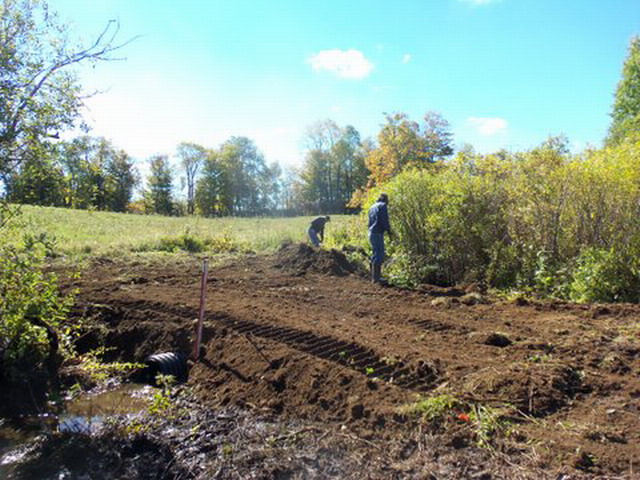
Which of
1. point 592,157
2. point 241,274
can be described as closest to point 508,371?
point 592,157

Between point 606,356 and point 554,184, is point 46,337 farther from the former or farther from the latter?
point 554,184

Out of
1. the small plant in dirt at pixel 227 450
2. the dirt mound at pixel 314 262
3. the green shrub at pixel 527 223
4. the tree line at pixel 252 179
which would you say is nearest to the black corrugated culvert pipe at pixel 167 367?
the small plant in dirt at pixel 227 450

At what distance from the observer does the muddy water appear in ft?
13.8

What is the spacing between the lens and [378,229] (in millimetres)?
9984

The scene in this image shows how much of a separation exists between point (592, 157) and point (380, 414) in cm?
708

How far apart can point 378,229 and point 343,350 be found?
4.99 metres

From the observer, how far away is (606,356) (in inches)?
192

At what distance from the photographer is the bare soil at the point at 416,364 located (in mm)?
3344

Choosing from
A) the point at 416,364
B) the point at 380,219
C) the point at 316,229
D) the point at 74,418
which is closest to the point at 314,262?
the point at 380,219

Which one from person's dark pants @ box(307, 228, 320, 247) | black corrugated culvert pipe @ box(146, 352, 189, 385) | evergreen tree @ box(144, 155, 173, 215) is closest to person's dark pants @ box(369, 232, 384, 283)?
person's dark pants @ box(307, 228, 320, 247)

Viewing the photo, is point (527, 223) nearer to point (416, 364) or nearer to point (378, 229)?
point (378, 229)

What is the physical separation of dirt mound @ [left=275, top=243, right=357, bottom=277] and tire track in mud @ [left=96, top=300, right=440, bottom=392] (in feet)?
14.7

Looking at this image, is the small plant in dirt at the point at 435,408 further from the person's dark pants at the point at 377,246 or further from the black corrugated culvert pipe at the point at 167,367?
the person's dark pants at the point at 377,246

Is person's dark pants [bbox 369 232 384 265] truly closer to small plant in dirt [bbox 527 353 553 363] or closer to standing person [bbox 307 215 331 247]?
standing person [bbox 307 215 331 247]
